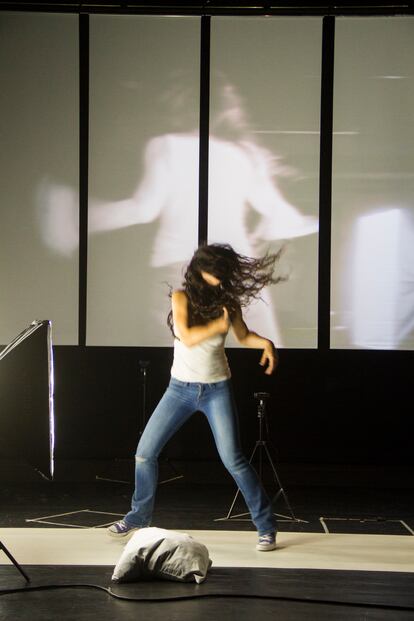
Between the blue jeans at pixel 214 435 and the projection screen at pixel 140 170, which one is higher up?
the projection screen at pixel 140 170

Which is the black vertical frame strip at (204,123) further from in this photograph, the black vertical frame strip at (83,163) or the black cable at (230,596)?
the black cable at (230,596)

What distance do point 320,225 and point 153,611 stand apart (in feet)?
14.6

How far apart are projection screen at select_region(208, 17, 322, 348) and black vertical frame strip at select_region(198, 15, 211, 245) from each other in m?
0.05

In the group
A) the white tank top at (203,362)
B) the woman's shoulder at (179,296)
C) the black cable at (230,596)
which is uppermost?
the woman's shoulder at (179,296)

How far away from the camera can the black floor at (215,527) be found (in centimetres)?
312

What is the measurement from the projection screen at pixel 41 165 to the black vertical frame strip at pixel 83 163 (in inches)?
2.0

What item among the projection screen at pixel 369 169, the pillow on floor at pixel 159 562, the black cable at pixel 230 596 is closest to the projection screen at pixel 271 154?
the projection screen at pixel 369 169

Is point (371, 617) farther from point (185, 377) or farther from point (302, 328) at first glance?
point (302, 328)

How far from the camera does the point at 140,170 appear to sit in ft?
23.2

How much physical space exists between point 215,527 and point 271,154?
3.46m

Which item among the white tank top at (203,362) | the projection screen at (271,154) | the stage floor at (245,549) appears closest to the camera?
the stage floor at (245,549)

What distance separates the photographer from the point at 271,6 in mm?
6832

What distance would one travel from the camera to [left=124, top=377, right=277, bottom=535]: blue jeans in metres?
4.02

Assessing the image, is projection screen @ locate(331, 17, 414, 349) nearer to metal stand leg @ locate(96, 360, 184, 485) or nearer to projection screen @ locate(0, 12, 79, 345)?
metal stand leg @ locate(96, 360, 184, 485)
